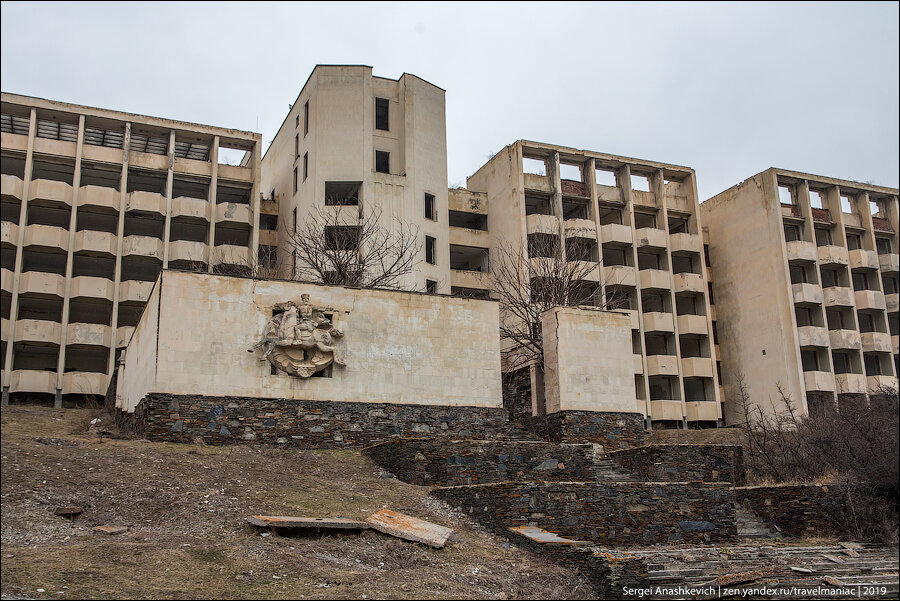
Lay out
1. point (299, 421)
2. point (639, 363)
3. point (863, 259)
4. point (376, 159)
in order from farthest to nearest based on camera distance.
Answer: point (863, 259) → point (639, 363) → point (376, 159) → point (299, 421)

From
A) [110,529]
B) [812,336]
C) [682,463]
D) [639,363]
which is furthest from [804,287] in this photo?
[110,529]

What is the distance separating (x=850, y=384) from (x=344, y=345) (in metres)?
33.0

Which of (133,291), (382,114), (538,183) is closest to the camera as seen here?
(133,291)

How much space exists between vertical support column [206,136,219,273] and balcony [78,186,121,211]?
460cm

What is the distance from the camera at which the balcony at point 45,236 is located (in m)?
40.2

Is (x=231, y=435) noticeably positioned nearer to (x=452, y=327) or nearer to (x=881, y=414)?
(x=452, y=327)

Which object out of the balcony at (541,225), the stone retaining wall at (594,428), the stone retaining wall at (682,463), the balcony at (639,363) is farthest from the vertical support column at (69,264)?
the balcony at (639,363)

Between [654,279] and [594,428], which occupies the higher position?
[654,279]

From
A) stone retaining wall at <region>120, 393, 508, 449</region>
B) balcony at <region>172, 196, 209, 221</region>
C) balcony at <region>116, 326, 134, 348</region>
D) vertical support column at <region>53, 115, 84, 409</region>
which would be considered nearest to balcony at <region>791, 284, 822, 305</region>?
stone retaining wall at <region>120, 393, 508, 449</region>

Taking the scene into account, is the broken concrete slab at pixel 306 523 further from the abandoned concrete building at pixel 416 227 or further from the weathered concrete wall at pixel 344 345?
the abandoned concrete building at pixel 416 227

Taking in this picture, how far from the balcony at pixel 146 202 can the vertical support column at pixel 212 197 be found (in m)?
2.36

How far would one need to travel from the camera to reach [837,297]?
4722 cm

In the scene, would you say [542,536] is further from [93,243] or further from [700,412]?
[93,243]

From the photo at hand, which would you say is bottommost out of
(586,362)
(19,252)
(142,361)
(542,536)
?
(542,536)
